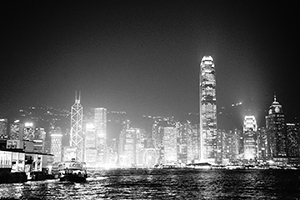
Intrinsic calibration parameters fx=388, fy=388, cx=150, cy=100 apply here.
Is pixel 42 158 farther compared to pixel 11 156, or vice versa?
pixel 42 158

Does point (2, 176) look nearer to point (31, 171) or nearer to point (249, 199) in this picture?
point (31, 171)

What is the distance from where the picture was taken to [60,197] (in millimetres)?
58469

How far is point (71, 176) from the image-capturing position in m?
101

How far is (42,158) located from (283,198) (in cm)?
6988

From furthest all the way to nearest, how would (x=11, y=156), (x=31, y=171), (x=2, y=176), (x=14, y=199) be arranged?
1. (x=31, y=171)
2. (x=11, y=156)
3. (x=2, y=176)
4. (x=14, y=199)

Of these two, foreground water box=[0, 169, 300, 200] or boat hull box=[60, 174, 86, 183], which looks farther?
boat hull box=[60, 174, 86, 183]

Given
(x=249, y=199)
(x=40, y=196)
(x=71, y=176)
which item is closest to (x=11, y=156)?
Answer: (x=71, y=176)

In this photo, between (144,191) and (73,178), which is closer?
(144,191)

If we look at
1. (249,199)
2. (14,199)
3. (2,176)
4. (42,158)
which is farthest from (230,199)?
(42,158)

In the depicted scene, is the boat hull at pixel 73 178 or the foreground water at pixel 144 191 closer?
the foreground water at pixel 144 191

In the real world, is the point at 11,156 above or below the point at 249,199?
above

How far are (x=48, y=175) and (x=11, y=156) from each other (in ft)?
61.1

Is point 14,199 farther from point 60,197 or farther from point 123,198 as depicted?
point 123,198

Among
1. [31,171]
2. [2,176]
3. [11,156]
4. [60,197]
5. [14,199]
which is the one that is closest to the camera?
[14,199]
